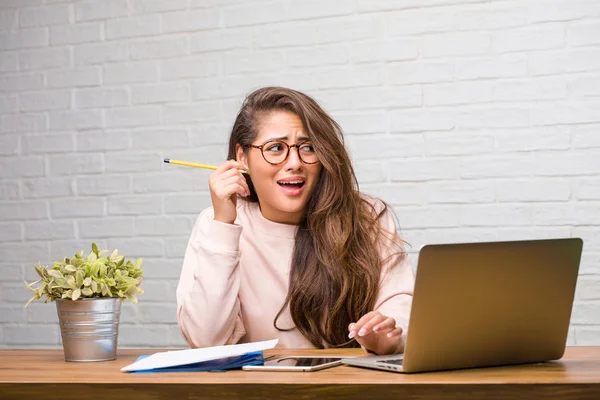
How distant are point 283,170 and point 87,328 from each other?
2.36 ft

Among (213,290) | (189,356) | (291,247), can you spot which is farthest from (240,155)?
(189,356)

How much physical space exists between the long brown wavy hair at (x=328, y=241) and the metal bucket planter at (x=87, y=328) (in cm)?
57

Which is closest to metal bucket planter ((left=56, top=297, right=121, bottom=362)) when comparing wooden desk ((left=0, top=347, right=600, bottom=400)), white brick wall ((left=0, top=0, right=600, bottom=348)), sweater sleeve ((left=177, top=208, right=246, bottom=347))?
wooden desk ((left=0, top=347, right=600, bottom=400))

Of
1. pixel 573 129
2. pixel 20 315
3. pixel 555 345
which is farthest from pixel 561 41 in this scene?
pixel 20 315

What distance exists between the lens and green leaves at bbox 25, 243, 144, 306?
5.39 feet

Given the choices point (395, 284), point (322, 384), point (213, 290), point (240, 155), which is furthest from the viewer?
point (240, 155)

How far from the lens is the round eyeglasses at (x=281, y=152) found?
7.18 ft

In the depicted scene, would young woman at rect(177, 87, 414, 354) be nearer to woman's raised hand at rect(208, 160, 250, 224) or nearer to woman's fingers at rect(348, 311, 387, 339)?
woman's raised hand at rect(208, 160, 250, 224)

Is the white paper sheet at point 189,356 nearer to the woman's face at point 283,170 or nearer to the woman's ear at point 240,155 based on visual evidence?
the woman's face at point 283,170

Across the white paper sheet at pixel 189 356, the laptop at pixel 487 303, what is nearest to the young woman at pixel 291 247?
the white paper sheet at pixel 189 356

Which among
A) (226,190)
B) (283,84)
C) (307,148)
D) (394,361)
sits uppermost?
(283,84)

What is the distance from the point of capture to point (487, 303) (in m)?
1.31

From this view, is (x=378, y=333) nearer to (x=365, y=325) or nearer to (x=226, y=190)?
(x=365, y=325)

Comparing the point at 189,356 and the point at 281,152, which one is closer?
the point at 189,356
